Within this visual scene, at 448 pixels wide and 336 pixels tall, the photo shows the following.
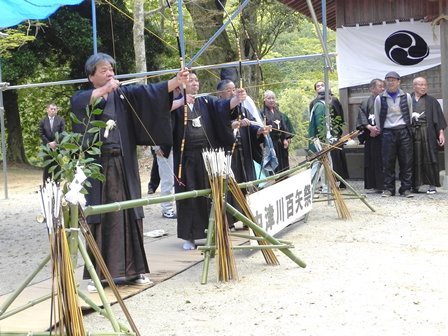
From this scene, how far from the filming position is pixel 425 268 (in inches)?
196

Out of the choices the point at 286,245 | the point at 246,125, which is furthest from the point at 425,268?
the point at 246,125

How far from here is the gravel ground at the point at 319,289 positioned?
3.77 metres

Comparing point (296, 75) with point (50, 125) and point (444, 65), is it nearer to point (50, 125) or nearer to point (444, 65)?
point (50, 125)

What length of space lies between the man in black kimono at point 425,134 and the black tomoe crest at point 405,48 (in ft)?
4.84

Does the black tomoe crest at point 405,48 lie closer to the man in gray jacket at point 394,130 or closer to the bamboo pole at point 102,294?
the man in gray jacket at point 394,130

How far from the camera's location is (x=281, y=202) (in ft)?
19.6

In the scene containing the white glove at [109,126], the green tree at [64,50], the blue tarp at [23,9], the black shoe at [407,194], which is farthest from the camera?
the green tree at [64,50]

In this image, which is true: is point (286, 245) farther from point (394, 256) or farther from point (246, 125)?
point (246, 125)

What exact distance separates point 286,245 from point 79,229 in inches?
88.0

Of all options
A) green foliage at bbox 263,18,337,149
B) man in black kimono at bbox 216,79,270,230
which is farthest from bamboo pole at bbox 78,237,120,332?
green foliage at bbox 263,18,337,149

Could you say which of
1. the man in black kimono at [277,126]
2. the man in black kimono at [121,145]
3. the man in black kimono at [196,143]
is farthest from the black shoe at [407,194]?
the man in black kimono at [121,145]

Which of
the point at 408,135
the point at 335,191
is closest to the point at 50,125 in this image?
the point at 408,135

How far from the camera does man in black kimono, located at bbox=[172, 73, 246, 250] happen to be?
237 inches

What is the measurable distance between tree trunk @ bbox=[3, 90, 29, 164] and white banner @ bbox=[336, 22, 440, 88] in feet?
33.1
